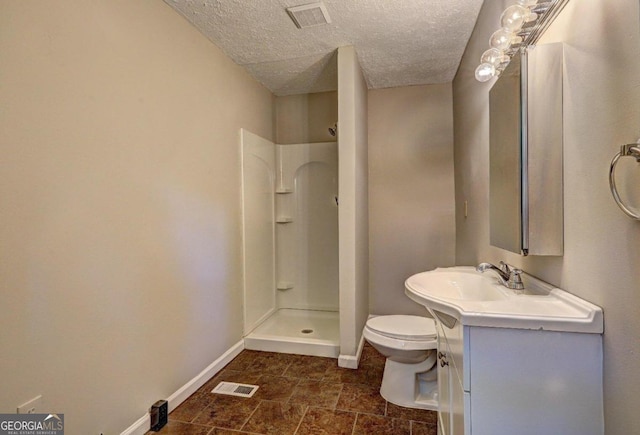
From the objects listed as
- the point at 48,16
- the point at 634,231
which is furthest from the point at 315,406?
the point at 48,16

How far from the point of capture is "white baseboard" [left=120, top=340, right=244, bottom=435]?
1648 millimetres

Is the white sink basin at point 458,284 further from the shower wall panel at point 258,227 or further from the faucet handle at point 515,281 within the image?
the shower wall panel at point 258,227

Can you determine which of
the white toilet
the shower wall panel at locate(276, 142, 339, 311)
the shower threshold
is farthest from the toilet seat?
the shower wall panel at locate(276, 142, 339, 311)

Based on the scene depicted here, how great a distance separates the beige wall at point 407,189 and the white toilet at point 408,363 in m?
1.19

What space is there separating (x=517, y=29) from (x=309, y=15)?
1275mm

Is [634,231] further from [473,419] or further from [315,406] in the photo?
[315,406]

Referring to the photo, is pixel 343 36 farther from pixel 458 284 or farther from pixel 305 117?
pixel 458 284

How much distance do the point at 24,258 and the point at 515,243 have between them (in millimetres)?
1841

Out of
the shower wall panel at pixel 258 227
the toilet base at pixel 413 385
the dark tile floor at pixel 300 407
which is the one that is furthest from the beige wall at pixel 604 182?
the shower wall panel at pixel 258 227

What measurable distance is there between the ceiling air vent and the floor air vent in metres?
2.44

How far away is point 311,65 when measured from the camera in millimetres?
2746

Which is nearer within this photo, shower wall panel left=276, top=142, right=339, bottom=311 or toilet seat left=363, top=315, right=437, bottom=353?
toilet seat left=363, top=315, right=437, bottom=353

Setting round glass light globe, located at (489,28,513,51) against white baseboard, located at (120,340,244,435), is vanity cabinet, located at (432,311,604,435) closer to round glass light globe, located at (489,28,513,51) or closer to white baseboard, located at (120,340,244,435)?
round glass light globe, located at (489,28,513,51)

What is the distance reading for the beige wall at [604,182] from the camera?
0.78 meters
